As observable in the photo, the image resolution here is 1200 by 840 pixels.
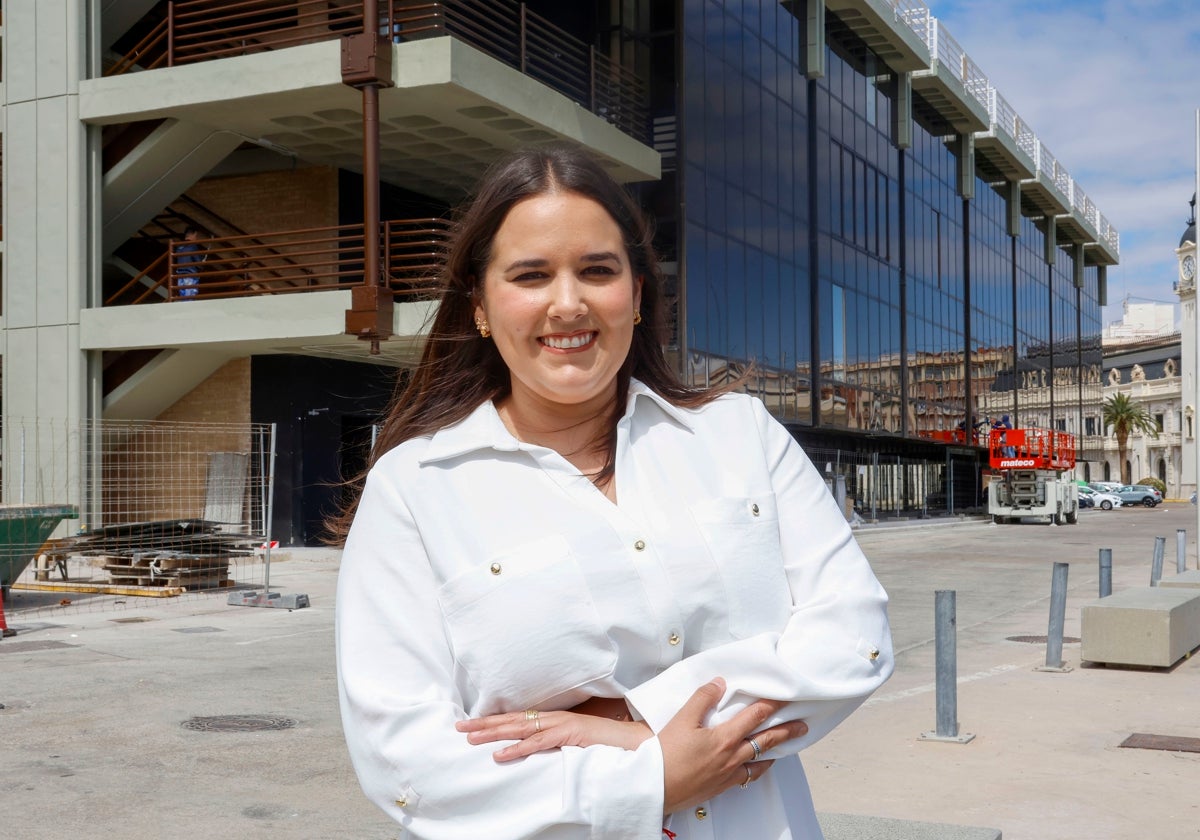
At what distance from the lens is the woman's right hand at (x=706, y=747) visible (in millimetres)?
1894

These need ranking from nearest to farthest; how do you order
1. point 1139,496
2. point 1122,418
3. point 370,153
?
point 370,153
point 1139,496
point 1122,418

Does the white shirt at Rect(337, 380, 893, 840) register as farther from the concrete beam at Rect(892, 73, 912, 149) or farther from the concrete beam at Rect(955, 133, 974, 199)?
the concrete beam at Rect(955, 133, 974, 199)

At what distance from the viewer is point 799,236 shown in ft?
114

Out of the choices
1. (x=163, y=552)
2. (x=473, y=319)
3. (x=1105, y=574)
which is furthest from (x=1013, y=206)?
(x=473, y=319)

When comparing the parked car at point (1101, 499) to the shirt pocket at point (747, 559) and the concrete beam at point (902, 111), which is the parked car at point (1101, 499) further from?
the shirt pocket at point (747, 559)

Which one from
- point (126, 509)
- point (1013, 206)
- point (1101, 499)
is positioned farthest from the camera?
point (1101, 499)

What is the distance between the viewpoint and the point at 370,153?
1947cm

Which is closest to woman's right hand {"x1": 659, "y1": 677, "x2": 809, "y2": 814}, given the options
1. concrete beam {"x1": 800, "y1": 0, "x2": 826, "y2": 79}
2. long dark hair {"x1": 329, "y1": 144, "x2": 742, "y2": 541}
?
long dark hair {"x1": 329, "y1": 144, "x2": 742, "y2": 541}

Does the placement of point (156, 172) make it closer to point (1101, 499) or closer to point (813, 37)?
point (813, 37)

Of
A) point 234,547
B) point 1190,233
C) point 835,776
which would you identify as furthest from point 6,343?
point 1190,233

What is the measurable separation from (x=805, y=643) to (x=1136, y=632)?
30.8ft

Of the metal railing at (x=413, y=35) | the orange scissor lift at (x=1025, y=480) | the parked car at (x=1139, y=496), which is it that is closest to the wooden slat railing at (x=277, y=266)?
the metal railing at (x=413, y=35)

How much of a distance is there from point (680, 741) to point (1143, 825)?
4.76 metres

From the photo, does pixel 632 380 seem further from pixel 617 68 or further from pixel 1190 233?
pixel 1190 233
